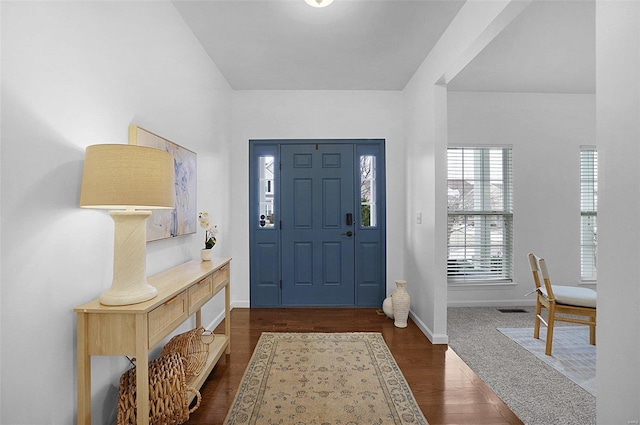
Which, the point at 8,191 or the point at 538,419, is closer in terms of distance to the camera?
the point at 8,191

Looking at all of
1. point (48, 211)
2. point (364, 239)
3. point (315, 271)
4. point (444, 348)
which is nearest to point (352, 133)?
point (364, 239)

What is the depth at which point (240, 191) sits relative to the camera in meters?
4.21

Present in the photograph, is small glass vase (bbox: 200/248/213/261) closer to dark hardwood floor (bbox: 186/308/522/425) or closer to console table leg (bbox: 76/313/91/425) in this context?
dark hardwood floor (bbox: 186/308/522/425)

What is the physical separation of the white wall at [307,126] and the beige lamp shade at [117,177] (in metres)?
2.78

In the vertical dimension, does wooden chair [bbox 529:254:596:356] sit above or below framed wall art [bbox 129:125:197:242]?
below

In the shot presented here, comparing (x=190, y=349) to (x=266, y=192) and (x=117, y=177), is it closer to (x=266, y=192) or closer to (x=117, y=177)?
(x=117, y=177)

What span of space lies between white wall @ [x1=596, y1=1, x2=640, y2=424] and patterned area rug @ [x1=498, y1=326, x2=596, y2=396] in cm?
144

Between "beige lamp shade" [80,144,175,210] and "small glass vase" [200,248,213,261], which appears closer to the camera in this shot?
"beige lamp shade" [80,144,175,210]

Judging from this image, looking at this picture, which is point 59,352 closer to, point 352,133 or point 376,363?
point 376,363

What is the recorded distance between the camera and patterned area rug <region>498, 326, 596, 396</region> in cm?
246

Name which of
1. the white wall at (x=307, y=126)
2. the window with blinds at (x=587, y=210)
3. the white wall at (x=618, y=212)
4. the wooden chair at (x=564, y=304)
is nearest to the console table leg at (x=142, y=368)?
the white wall at (x=618, y=212)

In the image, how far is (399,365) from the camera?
8.67 ft

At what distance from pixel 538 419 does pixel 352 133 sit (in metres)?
3.31

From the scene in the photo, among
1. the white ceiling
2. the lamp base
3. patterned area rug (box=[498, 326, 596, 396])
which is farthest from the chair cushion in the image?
the lamp base
